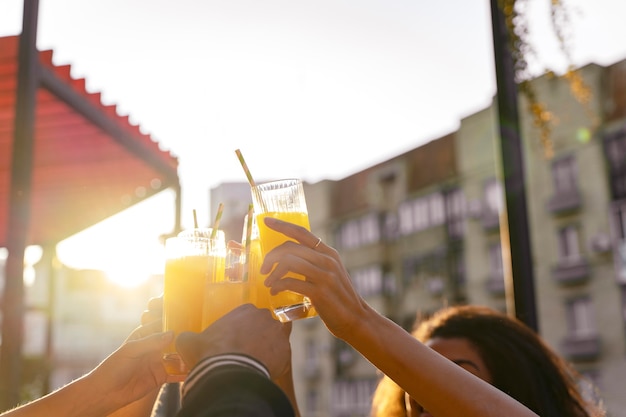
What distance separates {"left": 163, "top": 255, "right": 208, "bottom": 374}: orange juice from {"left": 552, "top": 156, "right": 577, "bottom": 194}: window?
82.6 feet

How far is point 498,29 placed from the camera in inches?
120

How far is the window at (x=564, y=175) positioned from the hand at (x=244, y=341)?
25.6m

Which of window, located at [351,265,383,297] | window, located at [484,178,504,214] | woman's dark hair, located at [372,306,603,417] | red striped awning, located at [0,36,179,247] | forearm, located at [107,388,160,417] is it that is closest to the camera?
forearm, located at [107,388,160,417]

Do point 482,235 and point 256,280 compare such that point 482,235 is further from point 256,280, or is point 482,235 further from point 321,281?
point 321,281

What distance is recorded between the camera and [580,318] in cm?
2502

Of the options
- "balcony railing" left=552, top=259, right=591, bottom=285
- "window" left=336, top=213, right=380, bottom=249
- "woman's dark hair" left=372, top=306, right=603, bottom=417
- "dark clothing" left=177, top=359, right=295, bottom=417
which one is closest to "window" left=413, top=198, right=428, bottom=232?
"window" left=336, top=213, right=380, bottom=249

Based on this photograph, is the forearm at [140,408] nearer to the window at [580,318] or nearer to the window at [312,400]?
the window at [580,318]

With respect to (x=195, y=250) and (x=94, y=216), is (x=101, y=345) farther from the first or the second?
(x=195, y=250)

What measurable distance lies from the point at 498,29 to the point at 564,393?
1659 mm

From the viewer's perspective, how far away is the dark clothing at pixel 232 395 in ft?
3.65

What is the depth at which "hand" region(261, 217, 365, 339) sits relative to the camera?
133cm

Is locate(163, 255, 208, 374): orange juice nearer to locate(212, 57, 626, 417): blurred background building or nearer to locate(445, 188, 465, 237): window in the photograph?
locate(212, 57, 626, 417): blurred background building

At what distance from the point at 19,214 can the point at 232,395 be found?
7.86 feet

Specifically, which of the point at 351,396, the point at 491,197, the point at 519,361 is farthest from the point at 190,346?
the point at 351,396
